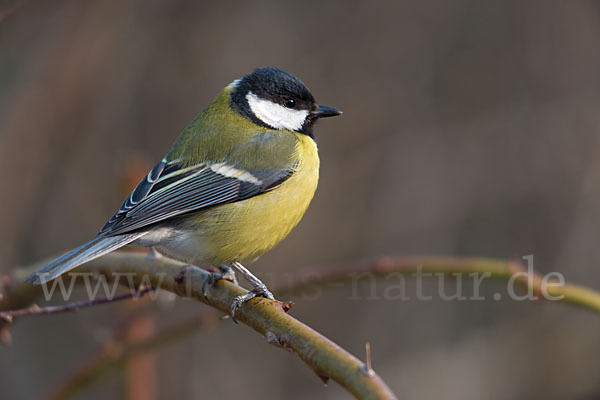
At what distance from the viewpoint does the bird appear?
3.03m

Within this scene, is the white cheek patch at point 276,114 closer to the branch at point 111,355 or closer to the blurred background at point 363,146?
the branch at point 111,355

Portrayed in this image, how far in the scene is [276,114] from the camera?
3625 millimetres

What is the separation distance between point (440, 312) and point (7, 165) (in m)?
3.85

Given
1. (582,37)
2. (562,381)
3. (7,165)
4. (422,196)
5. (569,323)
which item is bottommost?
(562,381)

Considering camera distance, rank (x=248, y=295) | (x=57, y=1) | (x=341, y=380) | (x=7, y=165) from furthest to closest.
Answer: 1. (x=57, y=1)
2. (x=7, y=165)
3. (x=248, y=295)
4. (x=341, y=380)

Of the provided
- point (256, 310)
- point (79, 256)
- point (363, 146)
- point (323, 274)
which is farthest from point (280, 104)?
point (363, 146)

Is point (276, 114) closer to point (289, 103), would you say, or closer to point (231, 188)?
point (289, 103)

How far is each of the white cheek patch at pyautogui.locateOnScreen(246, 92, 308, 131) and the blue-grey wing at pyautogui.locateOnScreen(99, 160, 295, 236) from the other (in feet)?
1.34

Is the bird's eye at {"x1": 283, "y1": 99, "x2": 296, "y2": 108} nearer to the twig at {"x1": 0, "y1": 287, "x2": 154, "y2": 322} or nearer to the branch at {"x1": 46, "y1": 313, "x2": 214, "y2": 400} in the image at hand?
the branch at {"x1": 46, "y1": 313, "x2": 214, "y2": 400}

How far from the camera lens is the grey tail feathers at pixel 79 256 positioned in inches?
96.9

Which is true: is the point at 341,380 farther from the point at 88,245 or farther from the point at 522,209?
the point at 522,209

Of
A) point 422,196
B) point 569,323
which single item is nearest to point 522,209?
point 422,196

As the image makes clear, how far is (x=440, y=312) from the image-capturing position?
5941 mm

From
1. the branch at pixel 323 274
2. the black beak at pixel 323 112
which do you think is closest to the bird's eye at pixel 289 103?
the black beak at pixel 323 112
